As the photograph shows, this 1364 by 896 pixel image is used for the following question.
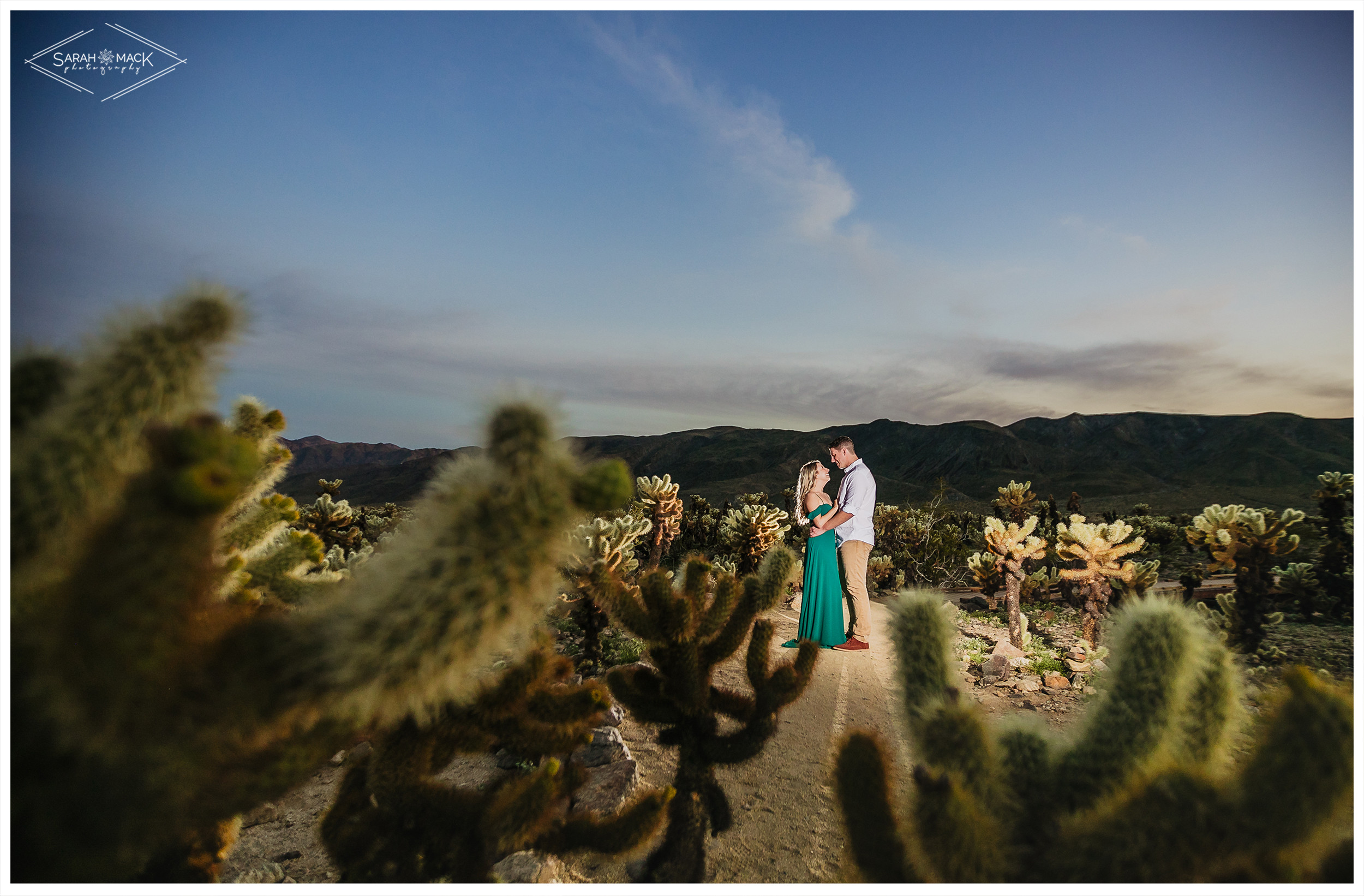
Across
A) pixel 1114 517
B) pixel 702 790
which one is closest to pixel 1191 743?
pixel 702 790

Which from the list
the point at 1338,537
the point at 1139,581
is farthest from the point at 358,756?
the point at 1338,537

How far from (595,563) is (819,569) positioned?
15.3 feet

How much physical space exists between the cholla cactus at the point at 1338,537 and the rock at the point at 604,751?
9.12 meters

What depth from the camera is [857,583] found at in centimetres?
792

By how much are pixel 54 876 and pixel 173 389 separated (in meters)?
1.44

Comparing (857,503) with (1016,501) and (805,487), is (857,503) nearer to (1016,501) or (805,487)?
(805,487)

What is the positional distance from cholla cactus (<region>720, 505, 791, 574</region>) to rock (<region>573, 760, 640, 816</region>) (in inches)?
202

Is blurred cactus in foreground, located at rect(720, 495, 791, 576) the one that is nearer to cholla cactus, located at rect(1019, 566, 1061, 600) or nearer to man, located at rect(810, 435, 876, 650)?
man, located at rect(810, 435, 876, 650)

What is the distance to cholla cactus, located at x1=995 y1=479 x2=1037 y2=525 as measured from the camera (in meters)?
15.6

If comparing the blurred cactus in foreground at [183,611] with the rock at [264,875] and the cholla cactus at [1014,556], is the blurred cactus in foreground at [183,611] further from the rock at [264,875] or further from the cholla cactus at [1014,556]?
the cholla cactus at [1014,556]

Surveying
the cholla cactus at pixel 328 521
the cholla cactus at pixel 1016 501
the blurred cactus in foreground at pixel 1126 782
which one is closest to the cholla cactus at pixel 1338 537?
the blurred cactus in foreground at pixel 1126 782

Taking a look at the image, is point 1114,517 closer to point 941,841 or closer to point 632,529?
point 632,529

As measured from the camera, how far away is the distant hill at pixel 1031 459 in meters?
36.6

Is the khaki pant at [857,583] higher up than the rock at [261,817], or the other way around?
the khaki pant at [857,583]
